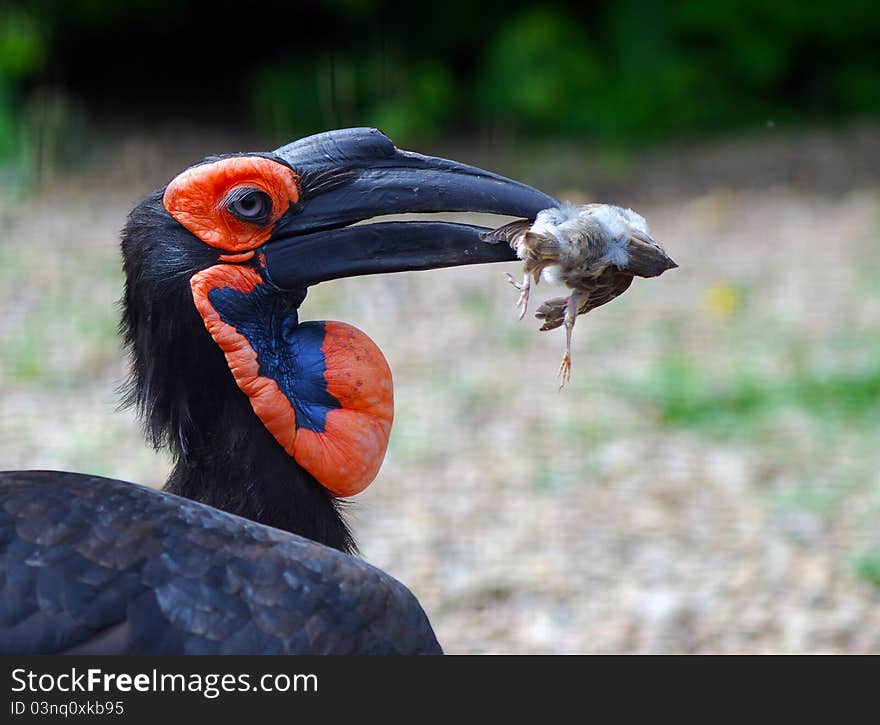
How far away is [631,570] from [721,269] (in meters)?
3.03

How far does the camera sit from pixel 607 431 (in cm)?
446

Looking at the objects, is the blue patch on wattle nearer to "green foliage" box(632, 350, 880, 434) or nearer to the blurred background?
the blurred background

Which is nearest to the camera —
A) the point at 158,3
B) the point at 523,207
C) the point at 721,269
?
the point at 523,207

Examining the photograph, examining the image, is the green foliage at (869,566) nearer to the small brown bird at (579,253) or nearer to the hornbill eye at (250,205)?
the small brown bird at (579,253)

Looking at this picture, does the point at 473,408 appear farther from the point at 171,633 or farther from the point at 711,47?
the point at 711,47

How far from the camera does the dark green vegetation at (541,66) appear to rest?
29.7 feet

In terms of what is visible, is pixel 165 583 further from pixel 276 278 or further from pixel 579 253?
pixel 579 253

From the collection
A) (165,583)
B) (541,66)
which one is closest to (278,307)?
(165,583)

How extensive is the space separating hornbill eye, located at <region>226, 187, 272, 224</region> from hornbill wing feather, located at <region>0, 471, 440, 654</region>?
52 centimetres

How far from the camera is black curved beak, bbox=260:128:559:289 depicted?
212 centimetres

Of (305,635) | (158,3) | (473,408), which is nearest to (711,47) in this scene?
(158,3)

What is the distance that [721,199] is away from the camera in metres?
7.70

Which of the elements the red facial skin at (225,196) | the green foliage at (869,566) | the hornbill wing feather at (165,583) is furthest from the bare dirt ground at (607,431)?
the hornbill wing feather at (165,583)

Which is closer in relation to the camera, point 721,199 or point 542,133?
point 721,199
